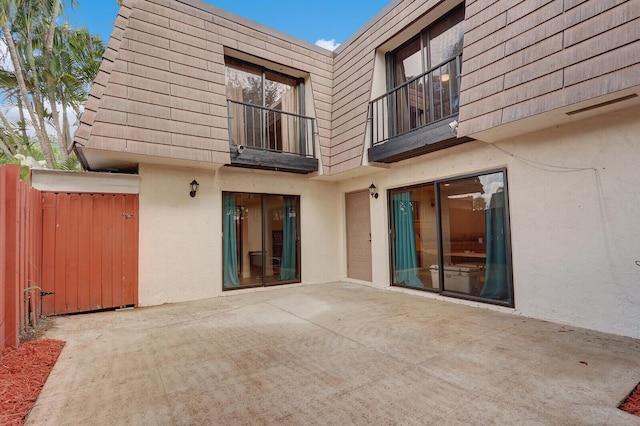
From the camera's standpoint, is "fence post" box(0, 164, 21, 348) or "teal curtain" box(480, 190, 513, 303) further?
"teal curtain" box(480, 190, 513, 303)

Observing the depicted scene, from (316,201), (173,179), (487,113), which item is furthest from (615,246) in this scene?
(173,179)

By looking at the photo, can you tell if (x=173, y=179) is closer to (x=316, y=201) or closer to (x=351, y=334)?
(x=316, y=201)

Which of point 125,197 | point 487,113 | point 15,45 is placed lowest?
point 125,197

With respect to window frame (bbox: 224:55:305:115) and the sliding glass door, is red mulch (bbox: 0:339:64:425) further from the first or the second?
window frame (bbox: 224:55:305:115)

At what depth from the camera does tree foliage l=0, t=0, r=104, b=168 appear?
8391 millimetres

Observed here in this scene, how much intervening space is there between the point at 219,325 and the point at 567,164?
492cm

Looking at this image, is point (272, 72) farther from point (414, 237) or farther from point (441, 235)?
point (441, 235)

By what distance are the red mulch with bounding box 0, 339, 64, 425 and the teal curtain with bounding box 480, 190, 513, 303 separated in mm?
5217

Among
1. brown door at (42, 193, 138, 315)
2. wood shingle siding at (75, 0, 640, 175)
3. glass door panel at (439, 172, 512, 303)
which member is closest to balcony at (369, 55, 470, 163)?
wood shingle siding at (75, 0, 640, 175)

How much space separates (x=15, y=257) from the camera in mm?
3025

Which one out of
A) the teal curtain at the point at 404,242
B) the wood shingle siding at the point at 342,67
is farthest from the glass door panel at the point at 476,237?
the wood shingle siding at the point at 342,67

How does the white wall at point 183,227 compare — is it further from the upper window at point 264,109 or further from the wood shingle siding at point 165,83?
the wood shingle siding at point 165,83

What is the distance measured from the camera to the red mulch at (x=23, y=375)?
205cm

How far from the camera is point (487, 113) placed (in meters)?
3.91
